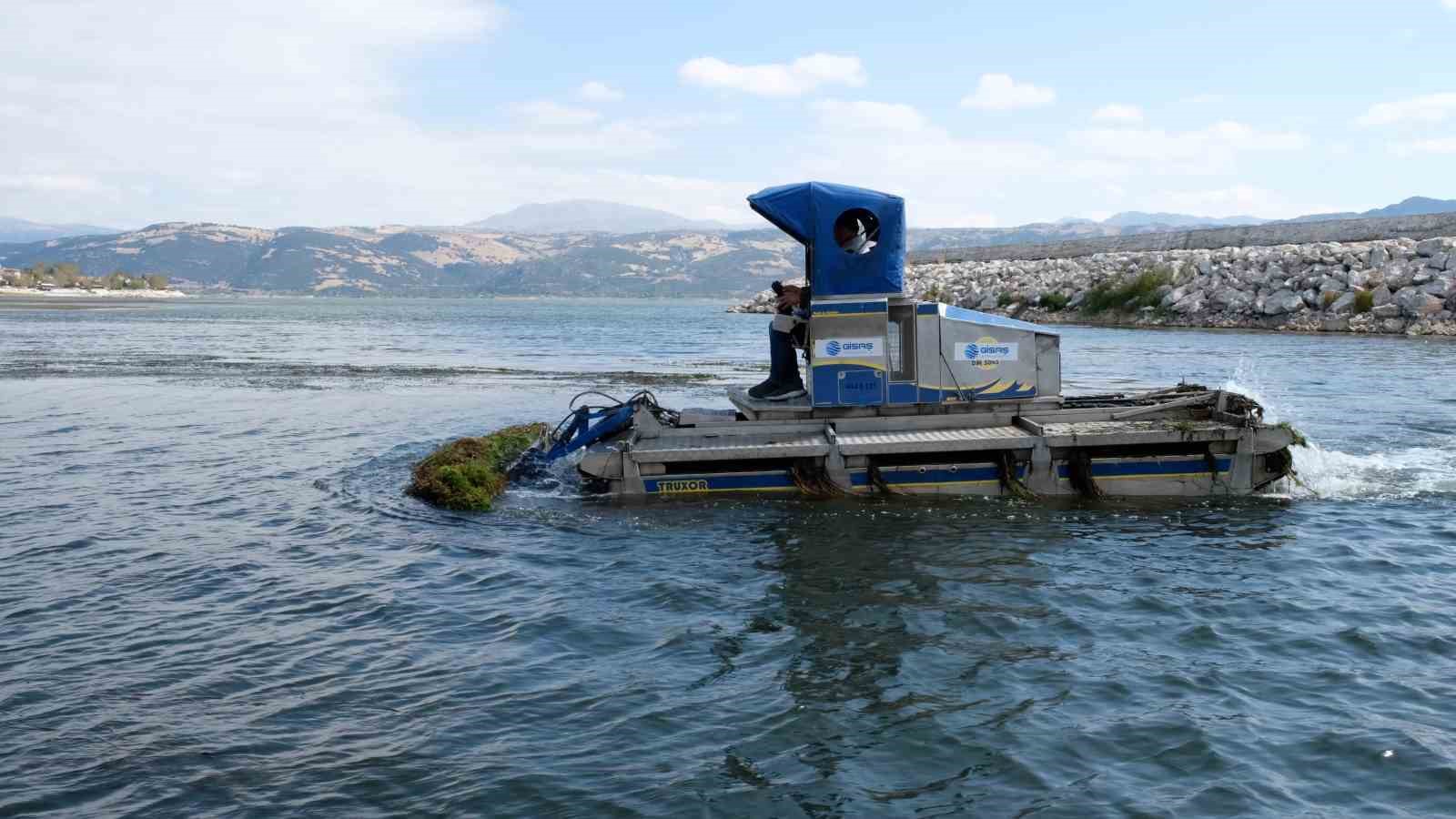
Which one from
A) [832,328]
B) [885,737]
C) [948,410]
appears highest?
[832,328]

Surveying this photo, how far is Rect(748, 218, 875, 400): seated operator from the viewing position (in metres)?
15.2

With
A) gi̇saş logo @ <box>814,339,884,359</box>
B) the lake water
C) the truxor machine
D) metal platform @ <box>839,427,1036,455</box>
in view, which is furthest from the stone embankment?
the lake water

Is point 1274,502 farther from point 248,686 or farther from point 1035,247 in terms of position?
point 1035,247

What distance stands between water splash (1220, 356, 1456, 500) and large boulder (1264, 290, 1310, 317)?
101 ft

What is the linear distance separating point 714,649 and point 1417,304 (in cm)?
4463

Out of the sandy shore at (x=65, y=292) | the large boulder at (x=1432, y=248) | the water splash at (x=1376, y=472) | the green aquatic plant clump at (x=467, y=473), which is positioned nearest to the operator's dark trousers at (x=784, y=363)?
the green aquatic plant clump at (x=467, y=473)

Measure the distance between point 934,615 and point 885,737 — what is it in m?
2.76

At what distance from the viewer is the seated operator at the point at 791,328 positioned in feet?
49.8

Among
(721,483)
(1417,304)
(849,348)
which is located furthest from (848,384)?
(1417,304)

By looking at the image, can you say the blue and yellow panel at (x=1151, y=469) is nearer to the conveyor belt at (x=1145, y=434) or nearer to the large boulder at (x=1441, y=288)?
the conveyor belt at (x=1145, y=434)

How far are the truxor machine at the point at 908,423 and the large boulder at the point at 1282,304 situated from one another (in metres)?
37.4

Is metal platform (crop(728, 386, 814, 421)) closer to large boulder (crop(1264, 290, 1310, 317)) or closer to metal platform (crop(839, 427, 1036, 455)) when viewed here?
metal platform (crop(839, 427, 1036, 455))

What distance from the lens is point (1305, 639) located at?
9.79m

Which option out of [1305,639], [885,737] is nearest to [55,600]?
[885,737]
